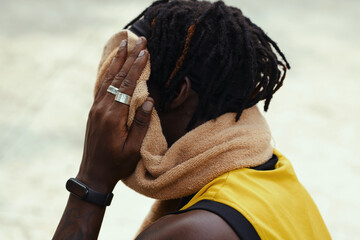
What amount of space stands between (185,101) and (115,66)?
26 centimetres

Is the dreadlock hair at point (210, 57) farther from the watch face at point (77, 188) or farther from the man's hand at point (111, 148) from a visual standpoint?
the watch face at point (77, 188)

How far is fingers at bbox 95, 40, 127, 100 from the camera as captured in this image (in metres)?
1.59

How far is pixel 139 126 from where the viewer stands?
154 centimetres

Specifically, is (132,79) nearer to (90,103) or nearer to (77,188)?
(77,188)

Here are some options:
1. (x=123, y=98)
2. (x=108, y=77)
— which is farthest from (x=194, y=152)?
(x=108, y=77)

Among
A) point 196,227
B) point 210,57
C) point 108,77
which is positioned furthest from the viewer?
point 108,77

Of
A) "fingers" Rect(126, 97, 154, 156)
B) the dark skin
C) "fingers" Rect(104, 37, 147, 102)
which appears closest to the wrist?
the dark skin

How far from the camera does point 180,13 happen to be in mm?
1554

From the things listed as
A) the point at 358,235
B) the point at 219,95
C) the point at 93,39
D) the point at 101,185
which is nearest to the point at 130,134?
the point at 101,185

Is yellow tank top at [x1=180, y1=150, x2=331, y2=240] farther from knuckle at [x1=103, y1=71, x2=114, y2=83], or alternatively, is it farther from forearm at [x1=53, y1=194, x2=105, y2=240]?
knuckle at [x1=103, y1=71, x2=114, y2=83]

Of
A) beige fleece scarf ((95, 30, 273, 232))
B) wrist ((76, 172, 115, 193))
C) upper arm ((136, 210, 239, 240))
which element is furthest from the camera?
wrist ((76, 172, 115, 193))

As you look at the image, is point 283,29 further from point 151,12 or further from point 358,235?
point 151,12

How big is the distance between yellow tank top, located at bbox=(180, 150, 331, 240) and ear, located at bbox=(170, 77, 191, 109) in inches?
11.1

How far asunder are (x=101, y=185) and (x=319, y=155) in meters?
2.87
